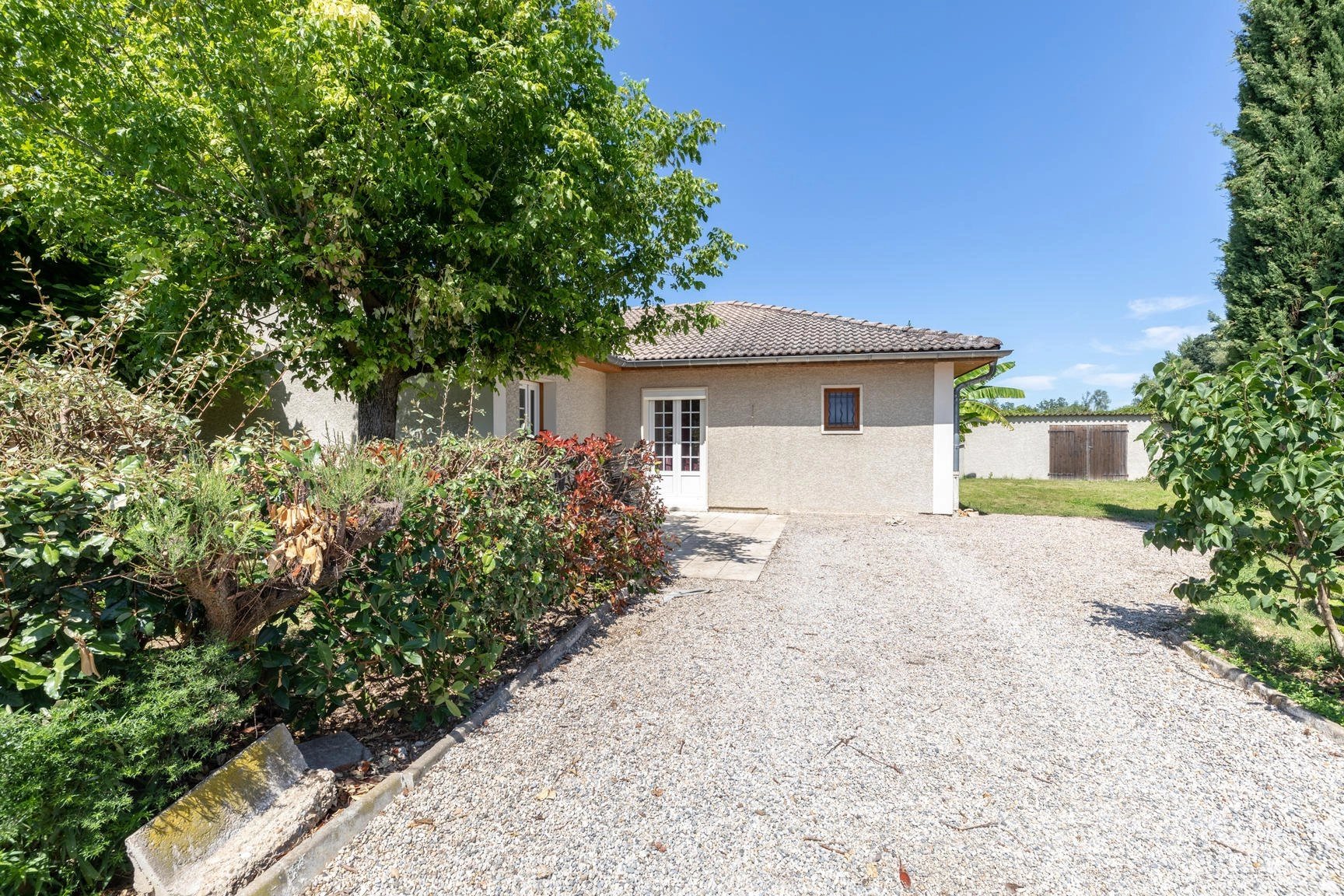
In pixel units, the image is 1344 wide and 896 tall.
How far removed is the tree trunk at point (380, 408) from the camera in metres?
6.75

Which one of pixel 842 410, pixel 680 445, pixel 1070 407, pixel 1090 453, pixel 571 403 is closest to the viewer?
pixel 571 403

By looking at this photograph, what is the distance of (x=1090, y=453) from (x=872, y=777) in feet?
81.4

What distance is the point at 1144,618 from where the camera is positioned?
546 cm

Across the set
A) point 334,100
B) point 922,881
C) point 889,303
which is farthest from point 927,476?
point 889,303

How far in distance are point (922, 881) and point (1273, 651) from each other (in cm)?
448

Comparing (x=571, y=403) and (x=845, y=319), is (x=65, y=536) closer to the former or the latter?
(x=571, y=403)

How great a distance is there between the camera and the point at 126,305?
3607 millimetres

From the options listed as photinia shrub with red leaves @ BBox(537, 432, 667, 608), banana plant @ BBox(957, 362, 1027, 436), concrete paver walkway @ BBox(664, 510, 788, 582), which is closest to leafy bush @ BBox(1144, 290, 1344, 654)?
concrete paver walkway @ BBox(664, 510, 788, 582)

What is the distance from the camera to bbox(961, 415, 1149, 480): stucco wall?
2250cm

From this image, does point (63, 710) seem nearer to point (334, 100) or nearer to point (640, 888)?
point (640, 888)

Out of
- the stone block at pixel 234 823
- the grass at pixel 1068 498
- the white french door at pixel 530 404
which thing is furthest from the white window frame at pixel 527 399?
the grass at pixel 1068 498

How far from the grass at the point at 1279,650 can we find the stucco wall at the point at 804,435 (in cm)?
652

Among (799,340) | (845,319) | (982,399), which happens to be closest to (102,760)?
(799,340)

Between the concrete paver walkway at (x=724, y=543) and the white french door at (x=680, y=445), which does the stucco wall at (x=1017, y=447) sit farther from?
the concrete paver walkway at (x=724, y=543)
